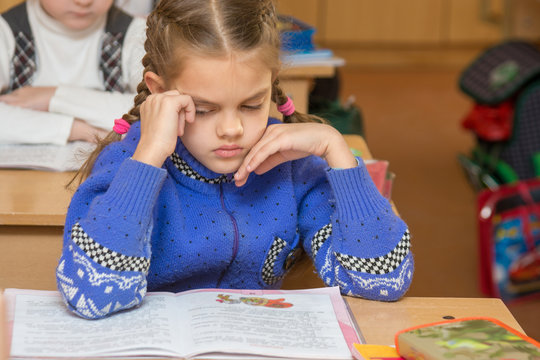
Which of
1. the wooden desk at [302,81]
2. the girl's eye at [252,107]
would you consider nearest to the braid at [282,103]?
the girl's eye at [252,107]

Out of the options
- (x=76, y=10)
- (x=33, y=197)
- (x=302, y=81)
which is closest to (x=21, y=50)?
(x=76, y=10)

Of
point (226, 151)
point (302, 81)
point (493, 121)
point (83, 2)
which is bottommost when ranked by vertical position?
point (493, 121)

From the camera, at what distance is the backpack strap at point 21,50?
161cm

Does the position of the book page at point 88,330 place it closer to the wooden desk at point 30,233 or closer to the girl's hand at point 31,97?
the wooden desk at point 30,233

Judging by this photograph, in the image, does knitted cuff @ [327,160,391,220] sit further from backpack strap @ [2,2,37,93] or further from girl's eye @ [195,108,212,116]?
backpack strap @ [2,2,37,93]

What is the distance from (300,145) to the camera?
1.01 metres

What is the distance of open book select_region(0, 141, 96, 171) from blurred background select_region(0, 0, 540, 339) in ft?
2.09

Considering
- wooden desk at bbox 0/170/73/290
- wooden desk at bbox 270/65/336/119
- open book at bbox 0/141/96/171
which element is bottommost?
wooden desk at bbox 0/170/73/290

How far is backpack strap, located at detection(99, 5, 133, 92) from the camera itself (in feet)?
5.41

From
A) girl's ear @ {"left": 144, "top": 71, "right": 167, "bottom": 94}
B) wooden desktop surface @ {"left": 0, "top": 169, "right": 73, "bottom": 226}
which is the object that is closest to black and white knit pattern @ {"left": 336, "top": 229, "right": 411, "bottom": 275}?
girl's ear @ {"left": 144, "top": 71, "right": 167, "bottom": 94}

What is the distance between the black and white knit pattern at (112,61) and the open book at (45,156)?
0.18 m

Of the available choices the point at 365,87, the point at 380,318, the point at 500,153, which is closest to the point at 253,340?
the point at 380,318

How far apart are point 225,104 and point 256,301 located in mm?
235

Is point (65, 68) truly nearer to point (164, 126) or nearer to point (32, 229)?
point (32, 229)
